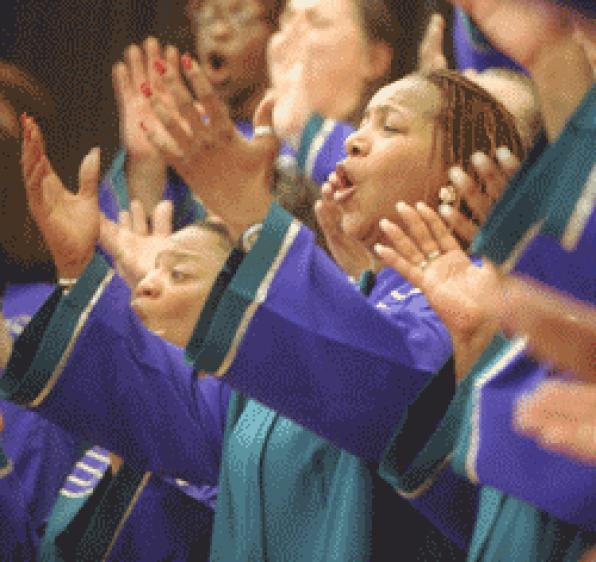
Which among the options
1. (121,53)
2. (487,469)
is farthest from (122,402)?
(121,53)

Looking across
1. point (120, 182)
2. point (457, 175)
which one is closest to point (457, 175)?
point (457, 175)

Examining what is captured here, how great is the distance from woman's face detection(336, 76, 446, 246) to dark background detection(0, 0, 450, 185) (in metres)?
1.43

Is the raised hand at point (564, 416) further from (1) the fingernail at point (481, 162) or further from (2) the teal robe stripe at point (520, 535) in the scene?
(1) the fingernail at point (481, 162)

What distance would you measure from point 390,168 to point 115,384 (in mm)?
396

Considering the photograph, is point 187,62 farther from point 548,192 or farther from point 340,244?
point 548,192

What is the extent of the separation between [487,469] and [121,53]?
203cm

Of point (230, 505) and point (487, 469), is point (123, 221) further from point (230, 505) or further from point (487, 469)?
point (487, 469)

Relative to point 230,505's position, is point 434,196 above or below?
above

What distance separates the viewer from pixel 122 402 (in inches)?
56.2

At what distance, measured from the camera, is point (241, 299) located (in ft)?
3.59

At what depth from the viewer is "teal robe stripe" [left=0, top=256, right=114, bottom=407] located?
1.37 meters

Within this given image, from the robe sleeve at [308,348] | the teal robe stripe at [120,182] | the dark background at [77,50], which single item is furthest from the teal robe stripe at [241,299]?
the dark background at [77,50]

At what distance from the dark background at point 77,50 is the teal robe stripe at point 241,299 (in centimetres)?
160

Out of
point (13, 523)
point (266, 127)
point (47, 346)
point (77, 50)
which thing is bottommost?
point (13, 523)
